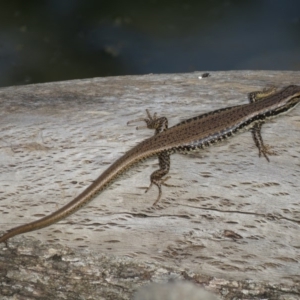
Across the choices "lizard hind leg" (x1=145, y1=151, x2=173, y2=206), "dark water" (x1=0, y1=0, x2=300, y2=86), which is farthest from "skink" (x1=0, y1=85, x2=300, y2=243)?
"dark water" (x1=0, y1=0, x2=300, y2=86)

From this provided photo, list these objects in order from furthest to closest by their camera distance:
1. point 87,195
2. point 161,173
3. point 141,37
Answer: point 141,37, point 161,173, point 87,195

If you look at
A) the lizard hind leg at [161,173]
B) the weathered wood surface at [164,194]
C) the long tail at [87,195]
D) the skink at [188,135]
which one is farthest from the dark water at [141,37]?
the long tail at [87,195]

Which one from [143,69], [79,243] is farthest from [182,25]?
[79,243]

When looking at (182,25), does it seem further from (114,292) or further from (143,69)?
(114,292)

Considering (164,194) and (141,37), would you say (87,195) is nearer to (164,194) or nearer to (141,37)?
(164,194)

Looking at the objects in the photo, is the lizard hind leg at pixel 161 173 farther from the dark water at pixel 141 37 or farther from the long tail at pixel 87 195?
the dark water at pixel 141 37

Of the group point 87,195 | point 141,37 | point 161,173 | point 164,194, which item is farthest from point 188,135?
point 141,37
